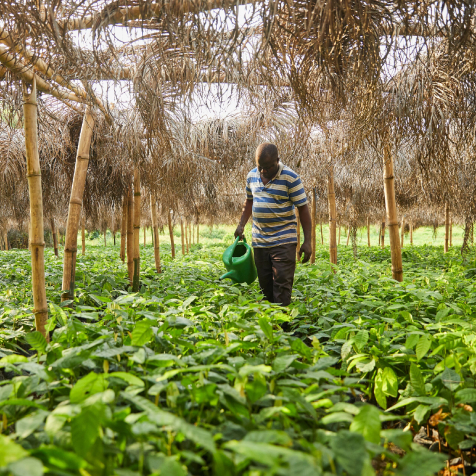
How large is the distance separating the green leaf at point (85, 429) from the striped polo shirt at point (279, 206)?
2.34 meters

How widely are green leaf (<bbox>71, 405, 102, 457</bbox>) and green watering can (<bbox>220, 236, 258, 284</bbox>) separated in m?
2.64

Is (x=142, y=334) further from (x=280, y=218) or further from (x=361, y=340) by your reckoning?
(x=280, y=218)

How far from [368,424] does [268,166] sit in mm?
2269

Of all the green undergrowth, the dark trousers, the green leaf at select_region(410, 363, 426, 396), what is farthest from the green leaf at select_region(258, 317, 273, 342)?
the dark trousers

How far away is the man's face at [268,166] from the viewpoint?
9.62ft

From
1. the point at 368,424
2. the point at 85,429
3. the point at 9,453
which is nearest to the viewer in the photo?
the point at 9,453

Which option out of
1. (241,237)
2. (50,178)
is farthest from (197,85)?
(50,178)

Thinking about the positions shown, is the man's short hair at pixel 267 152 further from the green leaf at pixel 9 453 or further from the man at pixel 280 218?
the green leaf at pixel 9 453

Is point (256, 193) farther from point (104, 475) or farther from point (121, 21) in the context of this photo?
point (104, 475)

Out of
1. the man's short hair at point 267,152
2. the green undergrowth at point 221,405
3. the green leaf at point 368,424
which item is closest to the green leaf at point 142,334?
the green undergrowth at point 221,405

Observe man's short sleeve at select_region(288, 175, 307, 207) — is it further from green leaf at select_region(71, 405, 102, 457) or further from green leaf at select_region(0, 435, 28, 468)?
green leaf at select_region(0, 435, 28, 468)

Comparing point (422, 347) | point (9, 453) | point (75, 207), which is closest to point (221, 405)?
point (9, 453)

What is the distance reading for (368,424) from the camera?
99 centimetres

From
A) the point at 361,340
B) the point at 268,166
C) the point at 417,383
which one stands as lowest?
the point at 417,383
